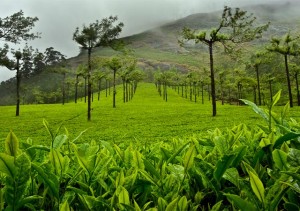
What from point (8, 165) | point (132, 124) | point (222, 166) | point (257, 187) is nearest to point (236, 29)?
point (132, 124)

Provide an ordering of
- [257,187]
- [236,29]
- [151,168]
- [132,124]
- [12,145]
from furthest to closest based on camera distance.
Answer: [236,29], [132,124], [151,168], [12,145], [257,187]

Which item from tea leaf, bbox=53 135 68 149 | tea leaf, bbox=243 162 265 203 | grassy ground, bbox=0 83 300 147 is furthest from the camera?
grassy ground, bbox=0 83 300 147

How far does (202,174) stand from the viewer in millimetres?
1371

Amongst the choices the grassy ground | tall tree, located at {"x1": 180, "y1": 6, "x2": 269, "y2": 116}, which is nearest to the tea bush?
the grassy ground

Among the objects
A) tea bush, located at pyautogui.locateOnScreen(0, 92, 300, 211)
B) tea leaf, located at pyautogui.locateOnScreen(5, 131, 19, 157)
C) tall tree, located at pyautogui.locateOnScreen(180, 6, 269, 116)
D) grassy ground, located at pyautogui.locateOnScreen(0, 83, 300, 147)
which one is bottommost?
grassy ground, located at pyautogui.locateOnScreen(0, 83, 300, 147)

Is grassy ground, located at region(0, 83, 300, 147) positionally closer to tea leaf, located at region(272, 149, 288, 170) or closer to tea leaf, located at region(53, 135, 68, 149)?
tea leaf, located at region(53, 135, 68, 149)

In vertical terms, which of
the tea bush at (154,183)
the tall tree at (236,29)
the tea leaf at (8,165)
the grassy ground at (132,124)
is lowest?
the grassy ground at (132,124)

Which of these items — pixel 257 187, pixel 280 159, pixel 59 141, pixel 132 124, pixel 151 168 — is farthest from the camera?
pixel 132 124

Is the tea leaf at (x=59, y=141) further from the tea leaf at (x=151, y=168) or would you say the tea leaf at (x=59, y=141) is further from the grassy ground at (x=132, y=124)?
the grassy ground at (x=132, y=124)

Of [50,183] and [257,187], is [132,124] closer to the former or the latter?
[50,183]

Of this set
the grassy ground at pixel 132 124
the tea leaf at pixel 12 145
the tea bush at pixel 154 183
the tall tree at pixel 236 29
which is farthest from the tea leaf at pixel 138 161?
the tall tree at pixel 236 29

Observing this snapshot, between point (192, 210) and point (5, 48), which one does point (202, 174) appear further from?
point (5, 48)

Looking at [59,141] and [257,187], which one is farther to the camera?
[59,141]

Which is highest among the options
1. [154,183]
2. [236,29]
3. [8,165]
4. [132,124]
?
[236,29]
